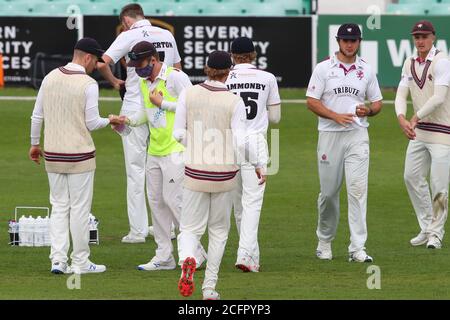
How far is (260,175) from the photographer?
404 inches

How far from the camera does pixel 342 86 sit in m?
12.2

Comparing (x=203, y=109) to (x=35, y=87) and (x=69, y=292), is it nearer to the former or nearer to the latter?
(x=69, y=292)

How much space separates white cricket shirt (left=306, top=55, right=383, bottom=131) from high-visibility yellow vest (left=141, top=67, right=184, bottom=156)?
4.73 feet

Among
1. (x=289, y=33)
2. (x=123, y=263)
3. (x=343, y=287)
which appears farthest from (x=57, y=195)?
(x=289, y=33)

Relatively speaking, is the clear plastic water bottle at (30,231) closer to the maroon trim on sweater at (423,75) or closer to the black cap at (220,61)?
the black cap at (220,61)

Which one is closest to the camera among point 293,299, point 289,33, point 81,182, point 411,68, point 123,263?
point 293,299

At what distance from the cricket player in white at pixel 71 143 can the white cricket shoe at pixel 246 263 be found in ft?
4.19

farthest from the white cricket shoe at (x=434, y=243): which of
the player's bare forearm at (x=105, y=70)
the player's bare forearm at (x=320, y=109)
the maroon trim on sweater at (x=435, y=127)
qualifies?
the player's bare forearm at (x=105, y=70)

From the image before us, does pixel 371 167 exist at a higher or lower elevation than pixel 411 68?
lower

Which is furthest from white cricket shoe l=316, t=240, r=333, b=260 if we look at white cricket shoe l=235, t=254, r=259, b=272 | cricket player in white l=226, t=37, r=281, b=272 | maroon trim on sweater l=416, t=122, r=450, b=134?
maroon trim on sweater l=416, t=122, r=450, b=134

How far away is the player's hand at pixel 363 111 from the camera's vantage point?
12031mm

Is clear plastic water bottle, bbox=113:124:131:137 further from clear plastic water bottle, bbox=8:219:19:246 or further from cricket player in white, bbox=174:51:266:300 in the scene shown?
clear plastic water bottle, bbox=8:219:19:246

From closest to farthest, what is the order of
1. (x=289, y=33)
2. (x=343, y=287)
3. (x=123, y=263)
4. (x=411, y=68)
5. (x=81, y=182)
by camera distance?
(x=343, y=287), (x=81, y=182), (x=123, y=263), (x=411, y=68), (x=289, y=33)

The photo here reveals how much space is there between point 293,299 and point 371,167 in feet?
30.7
